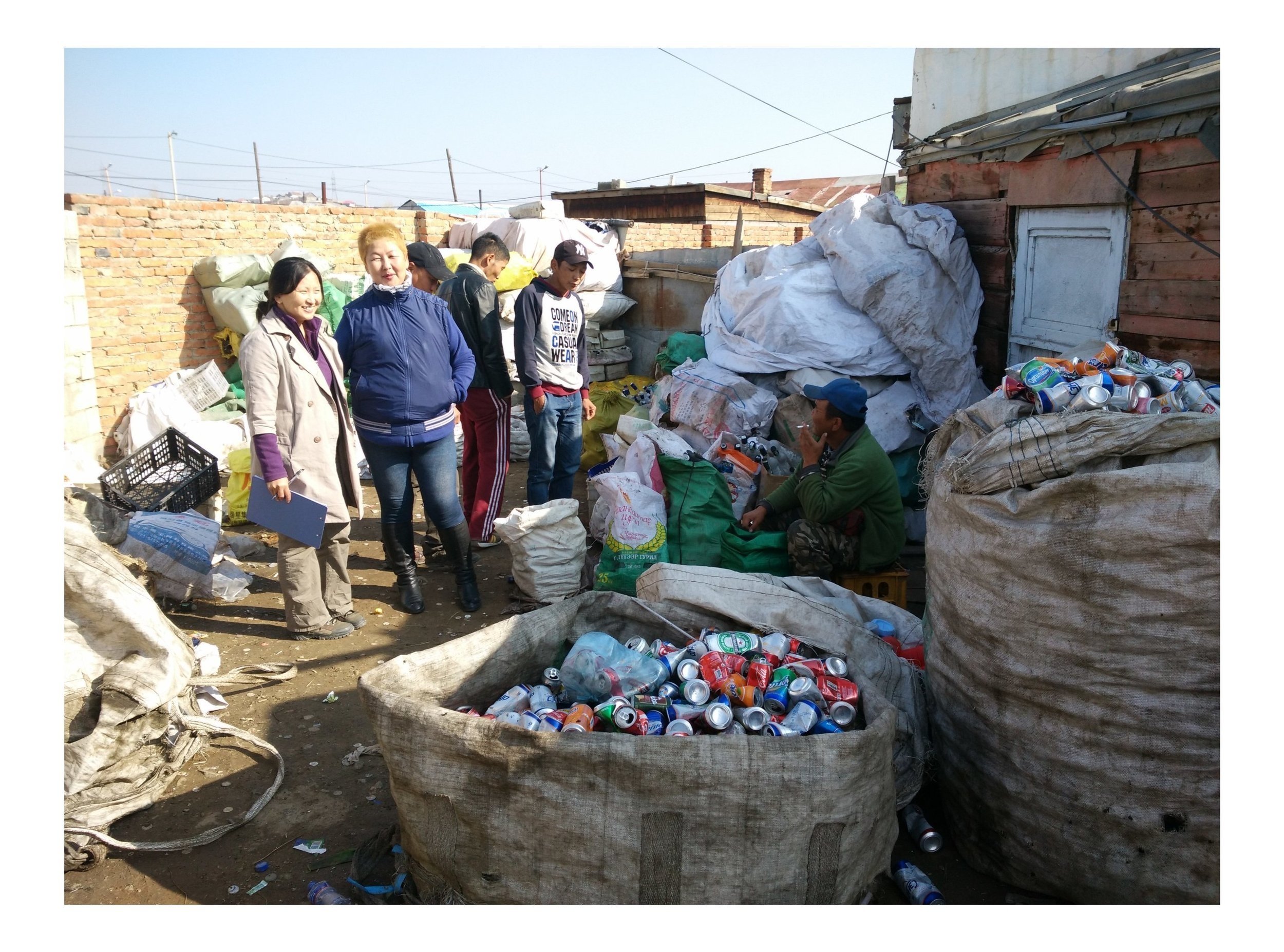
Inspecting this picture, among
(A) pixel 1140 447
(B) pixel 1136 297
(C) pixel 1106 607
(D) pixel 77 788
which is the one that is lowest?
(D) pixel 77 788

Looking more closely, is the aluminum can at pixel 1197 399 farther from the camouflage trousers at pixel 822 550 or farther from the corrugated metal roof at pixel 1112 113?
the camouflage trousers at pixel 822 550

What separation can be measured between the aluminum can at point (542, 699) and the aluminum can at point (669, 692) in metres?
0.32

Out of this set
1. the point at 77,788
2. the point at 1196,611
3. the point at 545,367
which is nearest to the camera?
the point at 1196,611

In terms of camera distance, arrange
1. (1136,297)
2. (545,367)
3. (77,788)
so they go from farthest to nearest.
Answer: (545,367) → (1136,297) → (77,788)

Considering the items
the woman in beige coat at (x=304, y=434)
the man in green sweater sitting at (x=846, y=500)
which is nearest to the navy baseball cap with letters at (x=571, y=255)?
the woman in beige coat at (x=304, y=434)

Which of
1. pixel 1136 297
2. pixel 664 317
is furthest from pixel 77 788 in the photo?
pixel 664 317

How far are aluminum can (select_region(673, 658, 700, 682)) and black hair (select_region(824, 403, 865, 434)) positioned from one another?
1747mm

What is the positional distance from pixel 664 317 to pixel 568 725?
25.6 ft

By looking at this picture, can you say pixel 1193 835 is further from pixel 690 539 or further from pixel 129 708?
pixel 129 708

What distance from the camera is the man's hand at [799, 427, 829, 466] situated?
4.25m

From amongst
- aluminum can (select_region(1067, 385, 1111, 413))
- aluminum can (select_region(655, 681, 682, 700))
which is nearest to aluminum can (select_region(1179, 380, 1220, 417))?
aluminum can (select_region(1067, 385, 1111, 413))

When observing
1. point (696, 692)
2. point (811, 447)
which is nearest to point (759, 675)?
point (696, 692)

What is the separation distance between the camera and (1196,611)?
7.09 feet

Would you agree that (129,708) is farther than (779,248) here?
No
